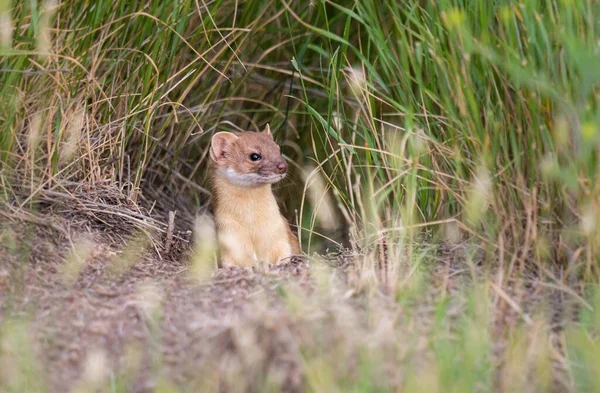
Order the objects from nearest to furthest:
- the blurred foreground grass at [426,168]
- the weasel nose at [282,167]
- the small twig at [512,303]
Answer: the blurred foreground grass at [426,168] < the small twig at [512,303] < the weasel nose at [282,167]

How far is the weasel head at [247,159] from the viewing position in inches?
183

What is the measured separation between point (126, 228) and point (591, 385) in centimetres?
252

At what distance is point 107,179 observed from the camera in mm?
4445

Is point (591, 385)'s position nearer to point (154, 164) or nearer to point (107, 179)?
point (107, 179)

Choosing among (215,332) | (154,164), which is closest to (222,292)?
(215,332)

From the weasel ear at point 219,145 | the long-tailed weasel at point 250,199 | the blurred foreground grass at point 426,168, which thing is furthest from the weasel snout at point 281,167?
the blurred foreground grass at point 426,168

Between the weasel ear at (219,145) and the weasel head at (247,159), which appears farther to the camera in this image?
the weasel ear at (219,145)

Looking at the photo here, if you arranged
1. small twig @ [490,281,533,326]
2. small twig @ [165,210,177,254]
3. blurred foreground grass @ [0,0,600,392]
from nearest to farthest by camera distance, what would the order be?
blurred foreground grass @ [0,0,600,392], small twig @ [490,281,533,326], small twig @ [165,210,177,254]

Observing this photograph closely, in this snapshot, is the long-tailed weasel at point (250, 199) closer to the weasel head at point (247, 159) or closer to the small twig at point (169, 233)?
the weasel head at point (247, 159)

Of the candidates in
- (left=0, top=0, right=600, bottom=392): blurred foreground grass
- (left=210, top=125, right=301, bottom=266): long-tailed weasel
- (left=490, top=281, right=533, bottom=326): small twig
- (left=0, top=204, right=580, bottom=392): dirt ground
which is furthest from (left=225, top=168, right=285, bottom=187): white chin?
(left=490, top=281, right=533, bottom=326): small twig

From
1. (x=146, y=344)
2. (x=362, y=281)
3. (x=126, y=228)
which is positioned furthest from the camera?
(x=126, y=228)

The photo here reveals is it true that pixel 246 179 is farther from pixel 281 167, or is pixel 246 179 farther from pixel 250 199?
pixel 281 167

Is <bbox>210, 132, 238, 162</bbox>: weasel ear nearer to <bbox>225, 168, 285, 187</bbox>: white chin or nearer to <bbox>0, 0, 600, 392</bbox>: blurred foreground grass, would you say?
<bbox>225, 168, 285, 187</bbox>: white chin

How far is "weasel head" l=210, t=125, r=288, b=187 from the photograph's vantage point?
4.64 metres
